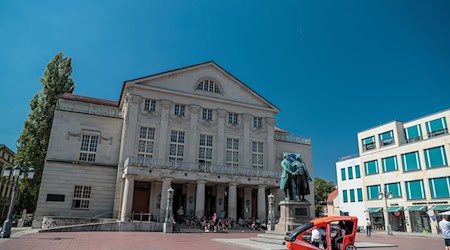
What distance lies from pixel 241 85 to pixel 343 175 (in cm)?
2311

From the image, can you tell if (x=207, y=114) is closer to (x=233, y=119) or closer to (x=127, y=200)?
(x=233, y=119)

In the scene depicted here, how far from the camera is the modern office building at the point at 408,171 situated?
3256cm

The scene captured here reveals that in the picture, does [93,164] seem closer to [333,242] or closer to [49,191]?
[49,191]

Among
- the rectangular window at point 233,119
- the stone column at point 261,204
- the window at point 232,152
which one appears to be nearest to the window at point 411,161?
the stone column at point 261,204

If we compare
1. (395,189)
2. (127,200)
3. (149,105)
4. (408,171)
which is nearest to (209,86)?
(149,105)

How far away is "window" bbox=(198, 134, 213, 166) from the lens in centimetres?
3312

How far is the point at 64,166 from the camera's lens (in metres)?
29.0

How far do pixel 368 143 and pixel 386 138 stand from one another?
10.2 feet

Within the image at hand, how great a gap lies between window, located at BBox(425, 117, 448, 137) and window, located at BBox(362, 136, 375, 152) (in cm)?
778

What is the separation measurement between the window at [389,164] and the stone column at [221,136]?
21.8m

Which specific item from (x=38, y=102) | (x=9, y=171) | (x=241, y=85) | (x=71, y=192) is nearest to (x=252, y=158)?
(x=241, y=85)

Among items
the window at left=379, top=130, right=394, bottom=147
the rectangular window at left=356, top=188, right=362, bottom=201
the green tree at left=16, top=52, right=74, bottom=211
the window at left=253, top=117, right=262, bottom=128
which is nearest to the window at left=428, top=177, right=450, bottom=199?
the window at left=379, top=130, right=394, bottom=147

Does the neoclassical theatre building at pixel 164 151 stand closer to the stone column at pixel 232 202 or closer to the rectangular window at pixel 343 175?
the stone column at pixel 232 202

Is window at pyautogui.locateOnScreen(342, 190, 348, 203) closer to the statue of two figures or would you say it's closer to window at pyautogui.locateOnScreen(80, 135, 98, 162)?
the statue of two figures
